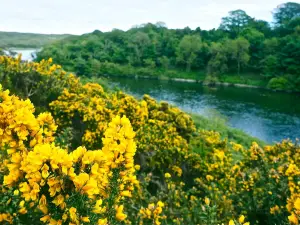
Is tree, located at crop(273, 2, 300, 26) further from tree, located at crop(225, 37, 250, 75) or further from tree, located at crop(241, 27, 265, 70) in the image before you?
tree, located at crop(225, 37, 250, 75)

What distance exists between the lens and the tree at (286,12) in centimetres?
7900

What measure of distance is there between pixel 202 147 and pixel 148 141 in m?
1.80

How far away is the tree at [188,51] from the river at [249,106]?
16.2 metres

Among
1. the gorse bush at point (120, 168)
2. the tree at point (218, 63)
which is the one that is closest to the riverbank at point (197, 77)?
the tree at point (218, 63)

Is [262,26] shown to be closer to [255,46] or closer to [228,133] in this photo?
[255,46]

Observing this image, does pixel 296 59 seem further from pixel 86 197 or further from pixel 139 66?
pixel 86 197

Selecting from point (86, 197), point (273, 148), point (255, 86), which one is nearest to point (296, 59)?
point (255, 86)

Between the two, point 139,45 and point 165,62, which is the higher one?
point 139,45

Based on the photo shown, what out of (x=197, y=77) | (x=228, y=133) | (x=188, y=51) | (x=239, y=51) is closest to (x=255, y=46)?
(x=239, y=51)

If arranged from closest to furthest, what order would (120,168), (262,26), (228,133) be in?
(120,168), (228,133), (262,26)

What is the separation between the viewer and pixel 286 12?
7962 centimetres

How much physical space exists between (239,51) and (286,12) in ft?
96.6

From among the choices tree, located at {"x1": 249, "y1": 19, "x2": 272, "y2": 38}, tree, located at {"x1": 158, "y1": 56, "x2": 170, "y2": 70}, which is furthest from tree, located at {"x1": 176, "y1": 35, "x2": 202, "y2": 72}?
tree, located at {"x1": 249, "y1": 19, "x2": 272, "y2": 38}

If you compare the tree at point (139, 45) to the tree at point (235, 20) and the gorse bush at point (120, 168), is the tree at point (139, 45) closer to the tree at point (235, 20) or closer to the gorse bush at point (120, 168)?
the tree at point (235, 20)
